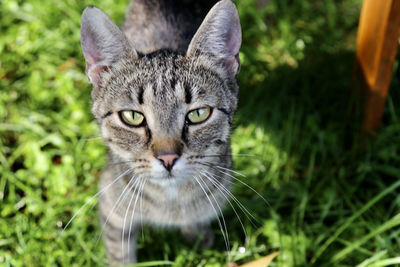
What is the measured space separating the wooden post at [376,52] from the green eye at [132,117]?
1.58 m

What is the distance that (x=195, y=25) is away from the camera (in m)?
2.87

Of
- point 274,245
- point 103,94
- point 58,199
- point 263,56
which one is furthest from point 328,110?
point 58,199

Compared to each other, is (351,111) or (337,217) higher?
(351,111)

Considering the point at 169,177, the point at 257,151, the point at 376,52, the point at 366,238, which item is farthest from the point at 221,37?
the point at 366,238

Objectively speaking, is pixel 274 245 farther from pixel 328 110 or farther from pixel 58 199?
pixel 58 199

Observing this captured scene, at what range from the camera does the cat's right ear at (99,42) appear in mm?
1883

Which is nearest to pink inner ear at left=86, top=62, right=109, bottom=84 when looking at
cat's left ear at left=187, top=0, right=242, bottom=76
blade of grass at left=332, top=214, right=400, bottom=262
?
cat's left ear at left=187, top=0, right=242, bottom=76

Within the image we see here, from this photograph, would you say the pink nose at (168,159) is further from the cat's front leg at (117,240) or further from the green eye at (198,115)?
the cat's front leg at (117,240)

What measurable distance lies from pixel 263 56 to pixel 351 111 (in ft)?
3.30

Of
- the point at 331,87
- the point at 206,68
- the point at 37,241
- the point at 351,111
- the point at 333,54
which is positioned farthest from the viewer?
the point at 333,54

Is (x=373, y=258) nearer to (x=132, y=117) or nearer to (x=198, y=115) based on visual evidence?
(x=198, y=115)

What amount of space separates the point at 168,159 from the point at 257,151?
144 centimetres

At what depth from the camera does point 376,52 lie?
2.60 m

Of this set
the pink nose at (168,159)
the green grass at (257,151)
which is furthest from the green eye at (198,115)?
the green grass at (257,151)
